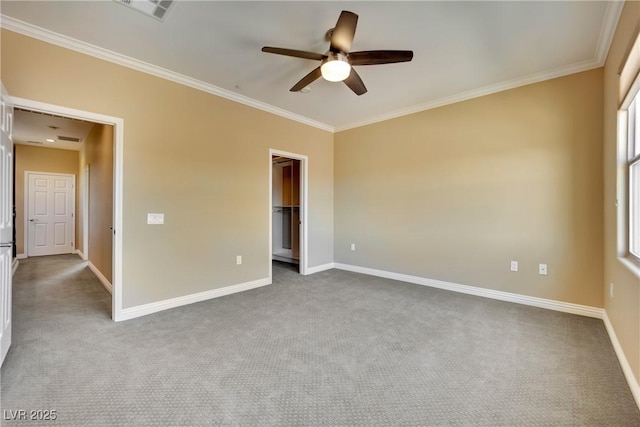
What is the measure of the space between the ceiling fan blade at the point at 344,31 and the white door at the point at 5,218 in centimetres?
250

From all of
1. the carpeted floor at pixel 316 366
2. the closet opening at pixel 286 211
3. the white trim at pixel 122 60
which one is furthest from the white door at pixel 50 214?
the white trim at pixel 122 60

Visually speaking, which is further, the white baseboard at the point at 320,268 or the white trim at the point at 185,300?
the white baseboard at the point at 320,268

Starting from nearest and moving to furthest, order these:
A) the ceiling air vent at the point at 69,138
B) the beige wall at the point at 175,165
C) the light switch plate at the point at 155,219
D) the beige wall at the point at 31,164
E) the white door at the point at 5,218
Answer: the white door at the point at 5,218
the beige wall at the point at 175,165
the light switch plate at the point at 155,219
the ceiling air vent at the point at 69,138
the beige wall at the point at 31,164

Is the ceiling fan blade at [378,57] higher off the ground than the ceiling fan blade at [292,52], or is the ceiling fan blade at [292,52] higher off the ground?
the ceiling fan blade at [292,52]

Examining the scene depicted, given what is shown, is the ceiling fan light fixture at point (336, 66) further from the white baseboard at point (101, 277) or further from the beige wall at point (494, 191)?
the white baseboard at point (101, 277)

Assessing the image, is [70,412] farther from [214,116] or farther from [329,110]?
[329,110]

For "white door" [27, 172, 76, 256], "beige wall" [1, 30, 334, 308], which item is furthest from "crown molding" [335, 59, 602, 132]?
"white door" [27, 172, 76, 256]

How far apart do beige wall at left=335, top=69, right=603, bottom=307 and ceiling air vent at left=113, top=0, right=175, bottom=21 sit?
3428 millimetres

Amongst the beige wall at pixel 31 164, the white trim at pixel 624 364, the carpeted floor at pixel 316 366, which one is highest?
the beige wall at pixel 31 164

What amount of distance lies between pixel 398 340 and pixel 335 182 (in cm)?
347

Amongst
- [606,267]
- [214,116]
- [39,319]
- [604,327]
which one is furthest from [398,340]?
[39,319]

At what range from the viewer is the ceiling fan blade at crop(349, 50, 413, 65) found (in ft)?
7.37

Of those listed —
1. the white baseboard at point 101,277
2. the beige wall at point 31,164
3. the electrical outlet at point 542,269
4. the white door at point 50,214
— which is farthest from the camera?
the white door at point 50,214

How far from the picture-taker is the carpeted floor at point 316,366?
159cm
